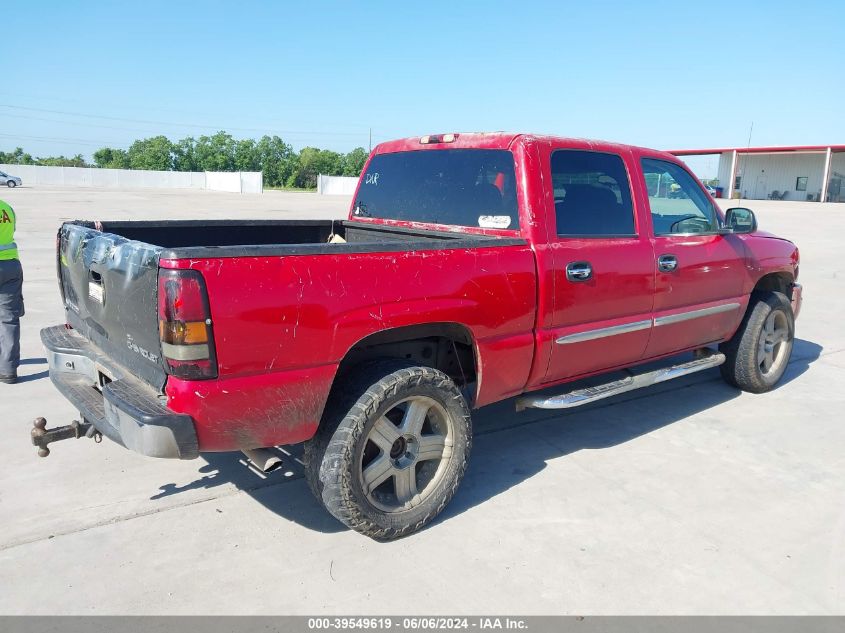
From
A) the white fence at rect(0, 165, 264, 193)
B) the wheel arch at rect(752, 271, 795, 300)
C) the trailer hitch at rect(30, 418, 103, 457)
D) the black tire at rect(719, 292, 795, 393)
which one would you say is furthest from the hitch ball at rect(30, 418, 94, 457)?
the white fence at rect(0, 165, 264, 193)

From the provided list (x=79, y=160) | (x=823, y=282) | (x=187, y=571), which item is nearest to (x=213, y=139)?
(x=79, y=160)

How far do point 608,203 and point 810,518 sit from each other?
210cm

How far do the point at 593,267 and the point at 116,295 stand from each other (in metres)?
2.54

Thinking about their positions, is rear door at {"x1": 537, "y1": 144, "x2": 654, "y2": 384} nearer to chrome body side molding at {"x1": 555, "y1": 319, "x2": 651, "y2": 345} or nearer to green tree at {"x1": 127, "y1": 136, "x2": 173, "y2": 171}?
chrome body side molding at {"x1": 555, "y1": 319, "x2": 651, "y2": 345}

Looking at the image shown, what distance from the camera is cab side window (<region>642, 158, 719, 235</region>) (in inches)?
180

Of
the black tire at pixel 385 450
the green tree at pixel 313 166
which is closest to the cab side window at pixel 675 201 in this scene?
the black tire at pixel 385 450

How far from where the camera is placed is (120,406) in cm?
284

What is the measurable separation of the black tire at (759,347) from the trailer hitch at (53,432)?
15.5 feet

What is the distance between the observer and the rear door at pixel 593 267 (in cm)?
385

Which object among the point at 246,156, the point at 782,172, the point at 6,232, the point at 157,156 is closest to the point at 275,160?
the point at 246,156

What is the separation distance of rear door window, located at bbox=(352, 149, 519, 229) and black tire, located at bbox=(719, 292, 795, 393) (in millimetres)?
2751

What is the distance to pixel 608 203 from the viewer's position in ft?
13.9

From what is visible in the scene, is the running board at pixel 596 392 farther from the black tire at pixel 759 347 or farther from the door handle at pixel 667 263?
the black tire at pixel 759 347

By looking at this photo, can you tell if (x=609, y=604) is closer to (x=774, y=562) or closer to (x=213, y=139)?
(x=774, y=562)
